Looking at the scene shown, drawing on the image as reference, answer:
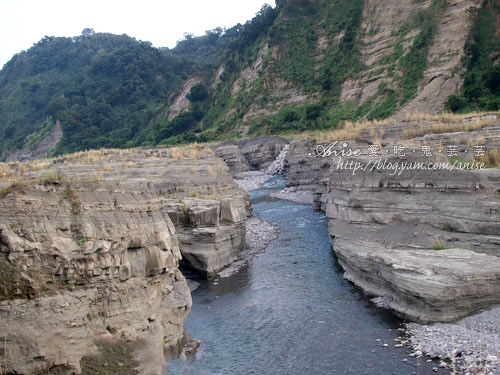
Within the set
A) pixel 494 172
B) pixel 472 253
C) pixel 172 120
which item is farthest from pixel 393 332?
pixel 172 120

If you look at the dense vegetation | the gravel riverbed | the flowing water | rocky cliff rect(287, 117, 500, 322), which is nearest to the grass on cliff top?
the flowing water

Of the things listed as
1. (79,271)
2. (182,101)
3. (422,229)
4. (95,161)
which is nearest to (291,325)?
(422,229)

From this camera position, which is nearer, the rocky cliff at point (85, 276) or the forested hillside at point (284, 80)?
the rocky cliff at point (85, 276)

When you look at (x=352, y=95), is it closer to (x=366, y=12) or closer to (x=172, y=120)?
(x=366, y=12)

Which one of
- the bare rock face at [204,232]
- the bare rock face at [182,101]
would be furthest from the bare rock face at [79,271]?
the bare rock face at [182,101]

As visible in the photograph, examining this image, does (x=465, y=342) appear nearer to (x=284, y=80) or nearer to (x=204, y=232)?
(x=204, y=232)

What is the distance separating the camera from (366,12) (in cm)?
6494

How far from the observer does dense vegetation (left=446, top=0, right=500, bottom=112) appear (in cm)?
3978

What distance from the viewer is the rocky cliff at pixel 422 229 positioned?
1360cm

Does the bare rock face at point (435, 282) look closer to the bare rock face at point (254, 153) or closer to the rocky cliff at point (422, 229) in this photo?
the rocky cliff at point (422, 229)

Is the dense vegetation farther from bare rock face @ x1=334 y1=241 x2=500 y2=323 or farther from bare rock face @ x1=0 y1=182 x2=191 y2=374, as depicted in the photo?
bare rock face @ x1=0 y1=182 x2=191 y2=374

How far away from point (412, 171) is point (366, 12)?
172ft

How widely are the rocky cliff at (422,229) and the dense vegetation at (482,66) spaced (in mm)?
17376

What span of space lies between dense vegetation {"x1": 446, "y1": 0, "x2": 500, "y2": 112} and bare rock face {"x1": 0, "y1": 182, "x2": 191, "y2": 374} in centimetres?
3408
